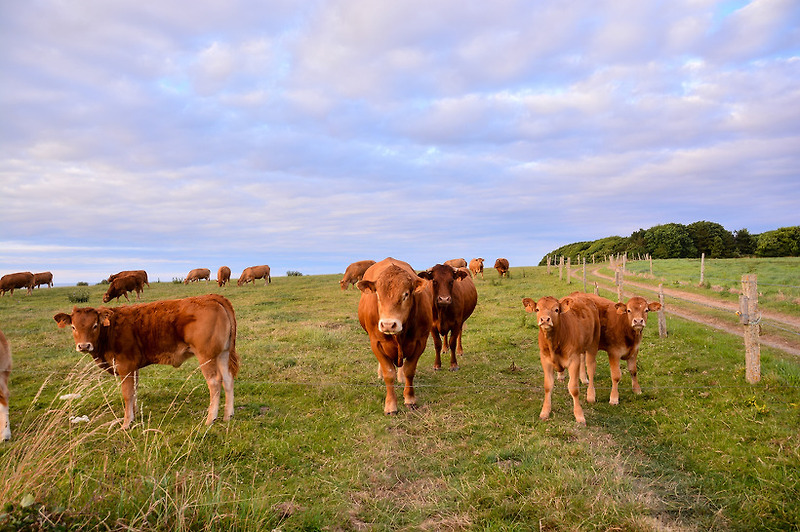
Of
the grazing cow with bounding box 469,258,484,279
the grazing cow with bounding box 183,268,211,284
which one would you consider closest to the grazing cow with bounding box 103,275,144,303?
the grazing cow with bounding box 183,268,211,284

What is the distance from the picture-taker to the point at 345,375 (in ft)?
33.1

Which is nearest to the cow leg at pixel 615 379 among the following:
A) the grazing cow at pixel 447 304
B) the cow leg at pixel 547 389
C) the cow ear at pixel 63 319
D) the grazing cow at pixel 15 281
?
the cow leg at pixel 547 389

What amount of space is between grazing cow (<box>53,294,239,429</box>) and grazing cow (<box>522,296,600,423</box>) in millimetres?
5044

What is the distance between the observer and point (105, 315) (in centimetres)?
743

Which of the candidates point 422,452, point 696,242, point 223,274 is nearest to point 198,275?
point 223,274

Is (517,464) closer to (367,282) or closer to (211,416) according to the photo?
(367,282)

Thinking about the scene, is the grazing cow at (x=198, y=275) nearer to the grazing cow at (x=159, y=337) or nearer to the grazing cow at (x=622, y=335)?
the grazing cow at (x=159, y=337)

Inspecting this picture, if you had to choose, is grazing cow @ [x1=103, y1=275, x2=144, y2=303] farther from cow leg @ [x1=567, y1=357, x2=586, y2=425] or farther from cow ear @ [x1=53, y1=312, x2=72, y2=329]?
cow leg @ [x1=567, y1=357, x2=586, y2=425]

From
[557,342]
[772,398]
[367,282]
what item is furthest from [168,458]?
[772,398]

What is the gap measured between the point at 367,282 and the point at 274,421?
8.58ft

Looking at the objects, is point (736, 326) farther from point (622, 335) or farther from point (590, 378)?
point (590, 378)

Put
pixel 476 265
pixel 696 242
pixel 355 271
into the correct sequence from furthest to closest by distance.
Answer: pixel 696 242, pixel 476 265, pixel 355 271

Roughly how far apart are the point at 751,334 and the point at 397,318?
648 centimetres

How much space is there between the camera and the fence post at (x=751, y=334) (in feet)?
27.2
